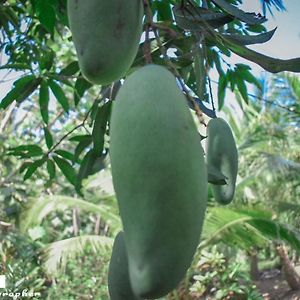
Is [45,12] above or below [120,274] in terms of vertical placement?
above

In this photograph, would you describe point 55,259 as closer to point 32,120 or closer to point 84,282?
point 84,282

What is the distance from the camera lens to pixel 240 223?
14.3 feet

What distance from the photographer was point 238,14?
0.67m

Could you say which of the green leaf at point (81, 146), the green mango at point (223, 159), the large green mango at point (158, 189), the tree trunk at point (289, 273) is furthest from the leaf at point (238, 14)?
the tree trunk at point (289, 273)

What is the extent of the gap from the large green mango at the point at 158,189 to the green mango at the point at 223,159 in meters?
0.24

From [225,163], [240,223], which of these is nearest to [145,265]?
[225,163]

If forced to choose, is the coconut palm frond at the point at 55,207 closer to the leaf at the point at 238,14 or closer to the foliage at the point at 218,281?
the foliage at the point at 218,281

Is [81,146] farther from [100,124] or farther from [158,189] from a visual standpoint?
[158,189]

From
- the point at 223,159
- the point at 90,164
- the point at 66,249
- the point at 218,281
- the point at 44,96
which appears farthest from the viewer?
the point at 218,281

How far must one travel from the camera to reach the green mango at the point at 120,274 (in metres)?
0.46

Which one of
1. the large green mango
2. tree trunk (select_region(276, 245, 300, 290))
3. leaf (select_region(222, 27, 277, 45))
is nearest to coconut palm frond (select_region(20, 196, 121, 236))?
tree trunk (select_region(276, 245, 300, 290))

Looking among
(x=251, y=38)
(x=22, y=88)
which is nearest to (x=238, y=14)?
(x=251, y=38)

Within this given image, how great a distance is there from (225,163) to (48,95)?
89cm

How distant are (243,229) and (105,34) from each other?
13.5 ft
